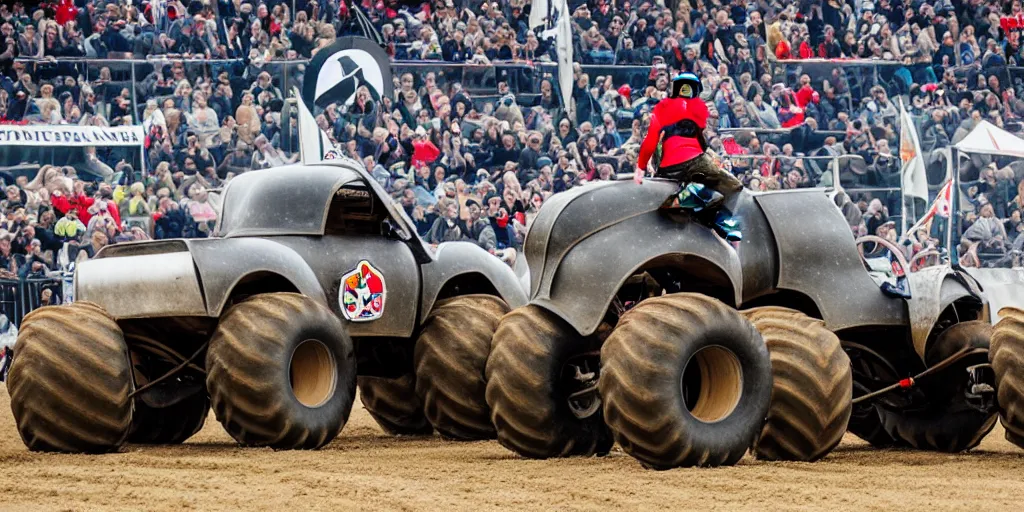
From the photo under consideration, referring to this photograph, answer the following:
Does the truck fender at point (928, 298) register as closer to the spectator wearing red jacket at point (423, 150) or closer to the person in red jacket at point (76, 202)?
the person in red jacket at point (76, 202)

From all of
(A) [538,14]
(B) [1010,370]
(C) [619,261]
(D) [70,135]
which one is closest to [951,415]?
(B) [1010,370]

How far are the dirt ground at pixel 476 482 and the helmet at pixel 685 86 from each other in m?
2.45

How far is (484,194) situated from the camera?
22.8 m

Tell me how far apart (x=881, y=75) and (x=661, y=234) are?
768 inches

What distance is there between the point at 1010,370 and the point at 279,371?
186 inches

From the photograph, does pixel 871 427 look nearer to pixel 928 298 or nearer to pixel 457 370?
pixel 928 298

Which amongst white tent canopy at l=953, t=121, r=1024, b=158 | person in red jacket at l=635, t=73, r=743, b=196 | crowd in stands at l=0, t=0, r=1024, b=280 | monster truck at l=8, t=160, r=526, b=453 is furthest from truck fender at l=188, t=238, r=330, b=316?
white tent canopy at l=953, t=121, r=1024, b=158

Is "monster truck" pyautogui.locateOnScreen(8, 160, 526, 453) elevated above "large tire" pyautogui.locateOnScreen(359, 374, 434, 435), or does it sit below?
above

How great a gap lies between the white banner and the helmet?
1354cm

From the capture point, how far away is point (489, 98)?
25.3 metres

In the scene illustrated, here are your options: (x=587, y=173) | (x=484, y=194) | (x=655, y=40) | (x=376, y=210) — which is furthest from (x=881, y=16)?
(x=376, y=210)

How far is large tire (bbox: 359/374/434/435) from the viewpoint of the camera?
13.4 metres

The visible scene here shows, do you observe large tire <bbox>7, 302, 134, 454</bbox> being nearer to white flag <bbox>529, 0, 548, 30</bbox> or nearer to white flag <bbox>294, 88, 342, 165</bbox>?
white flag <bbox>294, 88, 342, 165</bbox>

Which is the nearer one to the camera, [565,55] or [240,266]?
[240,266]
